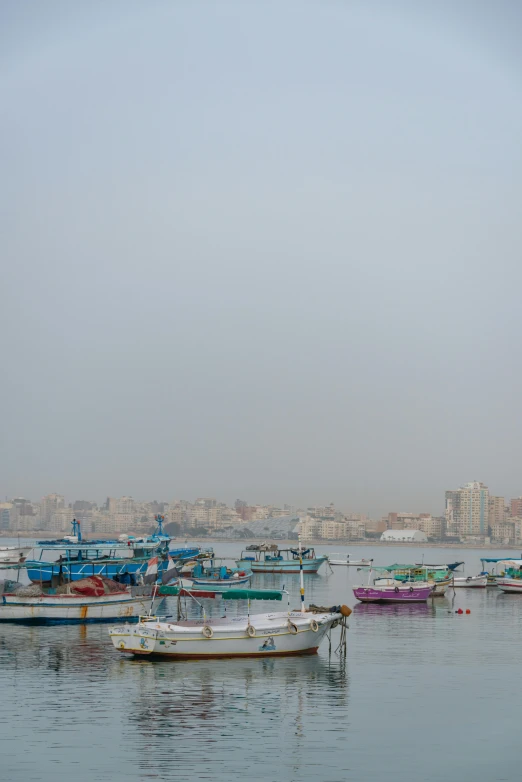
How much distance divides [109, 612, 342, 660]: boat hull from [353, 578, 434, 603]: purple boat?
32876mm

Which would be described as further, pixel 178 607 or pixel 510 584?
pixel 510 584

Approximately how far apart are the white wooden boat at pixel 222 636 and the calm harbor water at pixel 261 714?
0.61 m

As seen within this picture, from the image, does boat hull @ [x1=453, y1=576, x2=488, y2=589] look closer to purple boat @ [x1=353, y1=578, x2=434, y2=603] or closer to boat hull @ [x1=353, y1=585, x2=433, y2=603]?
purple boat @ [x1=353, y1=578, x2=434, y2=603]

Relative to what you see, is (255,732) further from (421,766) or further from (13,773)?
(13,773)

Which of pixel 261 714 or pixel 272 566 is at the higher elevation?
pixel 261 714

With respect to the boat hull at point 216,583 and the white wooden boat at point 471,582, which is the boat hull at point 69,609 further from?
the white wooden boat at point 471,582

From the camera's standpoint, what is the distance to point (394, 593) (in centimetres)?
7444

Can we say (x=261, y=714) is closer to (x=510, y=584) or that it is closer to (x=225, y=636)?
(x=225, y=636)

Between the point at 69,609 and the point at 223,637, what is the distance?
53.5ft

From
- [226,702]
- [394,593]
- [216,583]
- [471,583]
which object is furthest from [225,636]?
[471,583]

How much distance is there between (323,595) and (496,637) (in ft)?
116

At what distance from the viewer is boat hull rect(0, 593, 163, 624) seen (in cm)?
5403

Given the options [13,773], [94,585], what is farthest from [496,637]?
[13,773]

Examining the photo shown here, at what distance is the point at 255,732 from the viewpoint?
2992 cm
